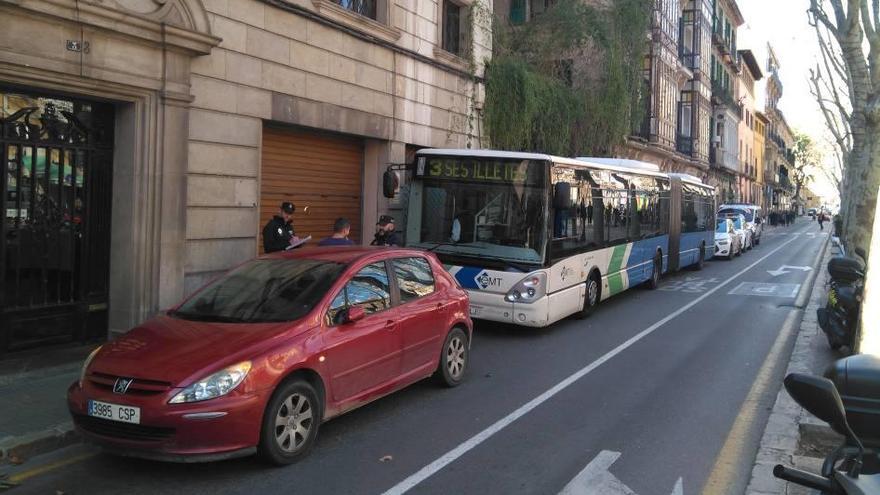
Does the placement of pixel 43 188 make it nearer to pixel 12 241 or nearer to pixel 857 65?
pixel 12 241

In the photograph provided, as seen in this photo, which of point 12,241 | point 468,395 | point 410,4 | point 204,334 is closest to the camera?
point 204,334

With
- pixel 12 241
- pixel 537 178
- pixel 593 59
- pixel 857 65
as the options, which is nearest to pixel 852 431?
pixel 537 178

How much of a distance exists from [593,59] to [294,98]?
412 inches

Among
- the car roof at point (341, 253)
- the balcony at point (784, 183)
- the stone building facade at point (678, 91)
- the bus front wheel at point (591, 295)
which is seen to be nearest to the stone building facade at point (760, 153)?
the balcony at point (784, 183)

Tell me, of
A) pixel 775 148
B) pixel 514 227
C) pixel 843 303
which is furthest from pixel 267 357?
pixel 775 148

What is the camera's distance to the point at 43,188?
861cm

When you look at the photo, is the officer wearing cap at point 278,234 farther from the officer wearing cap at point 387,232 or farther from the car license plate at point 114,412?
the car license plate at point 114,412

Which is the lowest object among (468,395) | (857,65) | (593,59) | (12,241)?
(468,395)

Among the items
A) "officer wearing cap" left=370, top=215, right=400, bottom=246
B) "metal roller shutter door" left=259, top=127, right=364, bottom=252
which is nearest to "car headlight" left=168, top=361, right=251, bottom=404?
"officer wearing cap" left=370, top=215, right=400, bottom=246

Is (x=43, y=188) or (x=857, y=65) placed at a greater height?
(x=857, y=65)

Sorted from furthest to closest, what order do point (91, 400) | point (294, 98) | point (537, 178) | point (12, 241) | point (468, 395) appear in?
point (294, 98) < point (537, 178) < point (12, 241) < point (468, 395) < point (91, 400)

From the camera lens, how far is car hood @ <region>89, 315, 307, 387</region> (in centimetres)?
482

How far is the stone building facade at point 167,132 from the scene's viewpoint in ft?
27.3

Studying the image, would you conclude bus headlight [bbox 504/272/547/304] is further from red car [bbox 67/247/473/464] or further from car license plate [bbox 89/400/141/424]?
car license plate [bbox 89/400/141/424]
